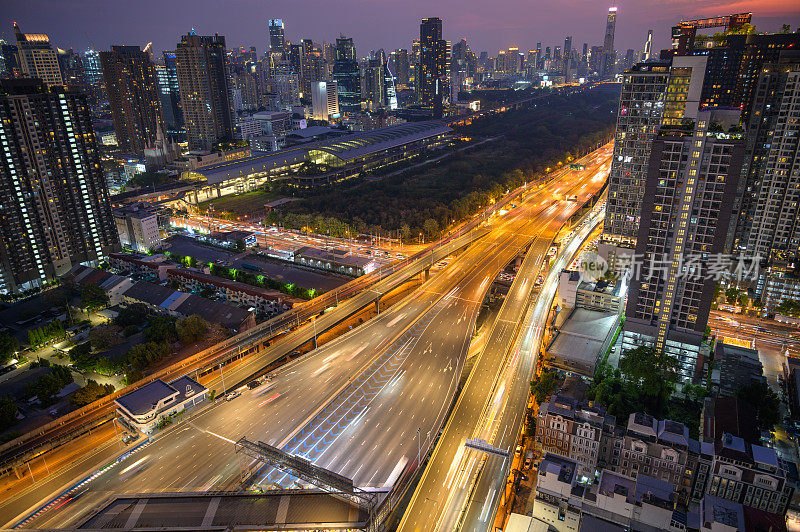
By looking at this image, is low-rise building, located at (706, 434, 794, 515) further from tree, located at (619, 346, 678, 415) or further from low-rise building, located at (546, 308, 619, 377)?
low-rise building, located at (546, 308, 619, 377)

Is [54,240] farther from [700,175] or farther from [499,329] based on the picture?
[700,175]

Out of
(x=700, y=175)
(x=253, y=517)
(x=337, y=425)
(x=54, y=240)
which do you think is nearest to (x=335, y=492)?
(x=253, y=517)

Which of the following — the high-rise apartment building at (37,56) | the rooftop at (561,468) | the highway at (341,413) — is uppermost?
the high-rise apartment building at (37,56)

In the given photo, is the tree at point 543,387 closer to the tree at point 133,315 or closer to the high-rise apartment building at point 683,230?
the high-rise apartment building at point 683,230

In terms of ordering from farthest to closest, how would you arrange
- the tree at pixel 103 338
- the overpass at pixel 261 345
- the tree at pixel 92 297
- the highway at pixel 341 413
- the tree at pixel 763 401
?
the tree at pixel 92 297
the tree at pixel 103 338
the tree at pixel 763 401
the overpass at pixel 261 345
the highway at pixel 341 413

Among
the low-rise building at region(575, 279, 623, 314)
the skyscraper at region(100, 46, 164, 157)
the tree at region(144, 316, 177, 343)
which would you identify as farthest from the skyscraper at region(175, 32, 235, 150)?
the low-rise building at region(575, 279, 623, 314)

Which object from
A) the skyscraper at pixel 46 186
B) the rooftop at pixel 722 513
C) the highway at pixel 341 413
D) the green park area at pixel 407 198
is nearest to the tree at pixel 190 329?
the highway at pixel 341 413

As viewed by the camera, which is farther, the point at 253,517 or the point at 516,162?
the point at 516,162
